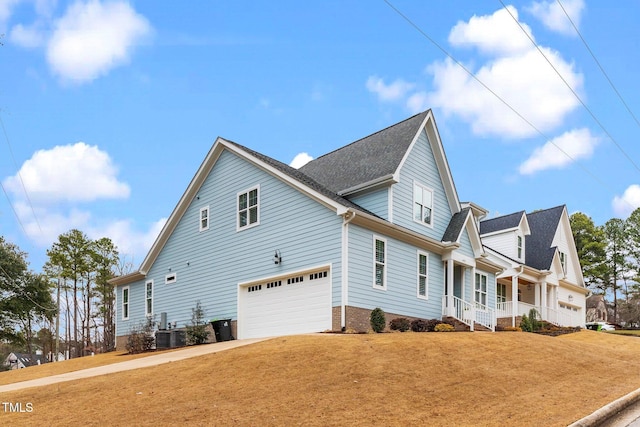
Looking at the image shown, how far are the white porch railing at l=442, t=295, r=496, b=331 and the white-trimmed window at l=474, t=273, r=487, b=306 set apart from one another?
53cm

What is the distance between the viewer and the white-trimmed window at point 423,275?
23.6m

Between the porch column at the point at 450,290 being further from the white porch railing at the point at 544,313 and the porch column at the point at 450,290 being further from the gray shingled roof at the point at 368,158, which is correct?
the white porch railing at the point at 544,313

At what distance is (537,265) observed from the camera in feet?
125

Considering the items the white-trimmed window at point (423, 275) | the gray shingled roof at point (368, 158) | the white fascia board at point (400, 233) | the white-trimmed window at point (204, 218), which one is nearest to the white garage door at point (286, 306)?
the white fascia board at point (400, 233)

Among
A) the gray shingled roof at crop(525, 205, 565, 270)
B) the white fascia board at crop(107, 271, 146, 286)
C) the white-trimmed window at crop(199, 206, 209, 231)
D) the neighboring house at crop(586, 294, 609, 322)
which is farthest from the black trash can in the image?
the neighboring house at crop(586, 294, 609, 322)

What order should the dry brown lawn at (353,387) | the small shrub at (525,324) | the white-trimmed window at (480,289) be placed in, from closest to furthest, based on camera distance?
the dry brown lawn at (353,387), the white-trimmed window at (480,289), the small shrub at (525,324)

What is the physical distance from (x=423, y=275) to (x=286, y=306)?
5.28 metres

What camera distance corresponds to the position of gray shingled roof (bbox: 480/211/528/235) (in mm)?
37438

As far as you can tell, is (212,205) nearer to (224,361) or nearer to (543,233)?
(224,361)

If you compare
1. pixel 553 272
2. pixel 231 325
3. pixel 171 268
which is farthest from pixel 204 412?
pixel 553 272

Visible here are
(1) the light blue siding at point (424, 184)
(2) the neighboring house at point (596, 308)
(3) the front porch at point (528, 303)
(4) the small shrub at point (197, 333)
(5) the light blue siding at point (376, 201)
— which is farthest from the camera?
(2) the neighboring house at point (596, 308)

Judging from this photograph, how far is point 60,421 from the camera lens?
10.8 meters

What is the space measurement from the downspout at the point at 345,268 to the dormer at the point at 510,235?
757 inches

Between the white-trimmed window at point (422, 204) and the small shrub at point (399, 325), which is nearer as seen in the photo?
the small shrub at point (399, 325)
